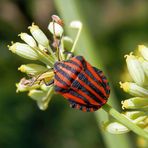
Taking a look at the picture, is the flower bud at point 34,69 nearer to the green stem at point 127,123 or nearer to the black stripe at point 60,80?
the black stripe at point 60,80

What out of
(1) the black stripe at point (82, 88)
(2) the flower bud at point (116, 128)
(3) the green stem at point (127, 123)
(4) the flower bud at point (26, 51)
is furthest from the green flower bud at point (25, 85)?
(3) the green stem at point (127, 123)

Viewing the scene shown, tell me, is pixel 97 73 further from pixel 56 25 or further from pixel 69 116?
pixel 69 116

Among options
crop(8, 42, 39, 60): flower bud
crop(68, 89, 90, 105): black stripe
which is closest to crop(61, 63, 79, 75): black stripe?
crop(68, 89, 90, 105): black stripe

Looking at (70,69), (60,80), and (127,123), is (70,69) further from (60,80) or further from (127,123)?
(127,123)

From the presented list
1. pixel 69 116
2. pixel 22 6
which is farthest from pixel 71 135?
pixel 22 6

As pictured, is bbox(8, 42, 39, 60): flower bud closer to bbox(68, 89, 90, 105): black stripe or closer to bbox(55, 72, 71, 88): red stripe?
bbox(55, 72, 71, 88): red stripe

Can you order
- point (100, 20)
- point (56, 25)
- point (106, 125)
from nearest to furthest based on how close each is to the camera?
point (106, 125)
point (56, 25)
point (100, 20)

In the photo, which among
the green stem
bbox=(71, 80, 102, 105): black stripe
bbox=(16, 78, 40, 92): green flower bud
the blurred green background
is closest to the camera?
the green stem

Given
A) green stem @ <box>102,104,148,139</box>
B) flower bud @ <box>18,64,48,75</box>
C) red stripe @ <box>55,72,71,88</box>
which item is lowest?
green stem @ <box>102,104,148,139</box>
